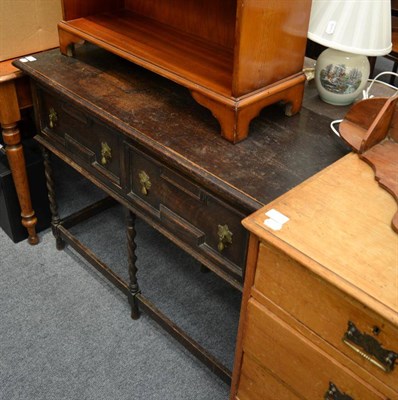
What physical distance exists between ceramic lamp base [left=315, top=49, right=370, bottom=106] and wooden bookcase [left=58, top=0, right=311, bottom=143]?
0.08 metres

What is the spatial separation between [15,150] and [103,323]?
0.67 meters

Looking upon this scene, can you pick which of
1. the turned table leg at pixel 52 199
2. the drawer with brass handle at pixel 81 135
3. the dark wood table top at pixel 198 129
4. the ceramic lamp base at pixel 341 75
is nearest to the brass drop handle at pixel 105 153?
the drawer with brass handle at pixel 81 135

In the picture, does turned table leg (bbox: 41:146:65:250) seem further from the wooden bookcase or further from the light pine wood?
the light pine wood

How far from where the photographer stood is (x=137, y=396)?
1.54 metres

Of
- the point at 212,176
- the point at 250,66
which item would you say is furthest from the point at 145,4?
the point at 212,176

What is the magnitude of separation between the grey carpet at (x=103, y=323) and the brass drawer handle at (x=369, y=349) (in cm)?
80

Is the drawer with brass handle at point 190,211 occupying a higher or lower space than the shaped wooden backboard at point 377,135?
lower

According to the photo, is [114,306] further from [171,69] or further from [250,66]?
[250,66]

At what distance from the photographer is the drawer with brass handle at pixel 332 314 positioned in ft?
2.63

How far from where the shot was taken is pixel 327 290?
844 mm

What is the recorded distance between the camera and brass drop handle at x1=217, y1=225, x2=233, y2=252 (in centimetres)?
114

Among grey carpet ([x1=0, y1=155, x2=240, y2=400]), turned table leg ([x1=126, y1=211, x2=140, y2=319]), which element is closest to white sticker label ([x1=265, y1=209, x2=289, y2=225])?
turned table leg ([x1=126, y1=211, x2=140, y2=319])

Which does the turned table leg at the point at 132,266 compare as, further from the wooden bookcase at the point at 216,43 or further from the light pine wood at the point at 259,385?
the light pine wood at the point at 259,385

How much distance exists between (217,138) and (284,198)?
0.32 meters
